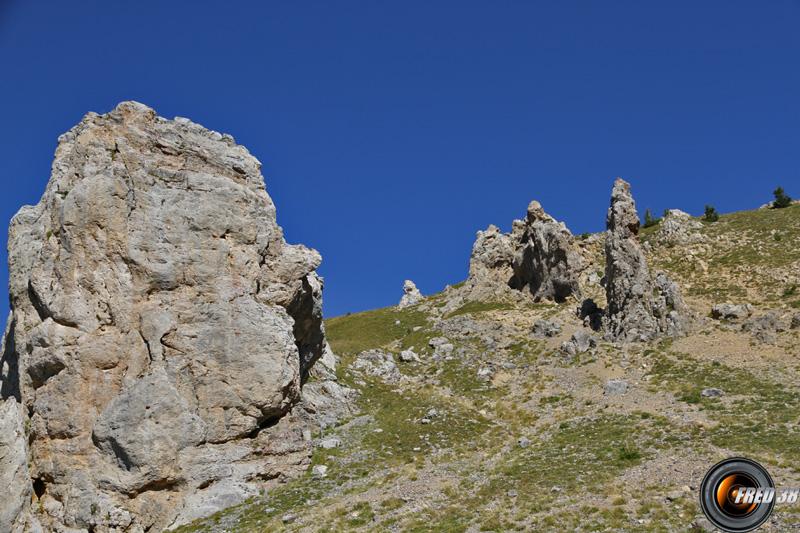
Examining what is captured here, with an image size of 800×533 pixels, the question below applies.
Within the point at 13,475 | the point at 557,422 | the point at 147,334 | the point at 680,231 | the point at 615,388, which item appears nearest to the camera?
the point at 13,475

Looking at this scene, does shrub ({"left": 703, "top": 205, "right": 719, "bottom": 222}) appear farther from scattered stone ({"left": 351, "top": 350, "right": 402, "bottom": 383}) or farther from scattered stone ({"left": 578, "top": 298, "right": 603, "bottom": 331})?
scattered stone ({"left": 351, "top": 350, "right": 402, "bottom": 383})

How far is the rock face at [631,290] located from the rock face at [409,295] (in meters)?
37.9

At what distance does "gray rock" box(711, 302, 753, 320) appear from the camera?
50.3m

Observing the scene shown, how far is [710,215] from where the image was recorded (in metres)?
85.7

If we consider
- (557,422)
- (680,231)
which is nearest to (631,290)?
(557,422)

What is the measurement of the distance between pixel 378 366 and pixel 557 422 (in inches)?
723

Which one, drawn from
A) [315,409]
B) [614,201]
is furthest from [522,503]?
[614,201]

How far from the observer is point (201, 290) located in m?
34.9

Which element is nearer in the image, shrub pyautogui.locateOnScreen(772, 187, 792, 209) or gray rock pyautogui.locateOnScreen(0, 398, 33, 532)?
gray rock pyautogui.locateOnScreen(0, 398, 33, 532)

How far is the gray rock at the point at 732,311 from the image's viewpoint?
165ft

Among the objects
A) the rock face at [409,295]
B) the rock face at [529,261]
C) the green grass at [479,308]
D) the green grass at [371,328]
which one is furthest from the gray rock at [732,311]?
the rock face at [409,295]

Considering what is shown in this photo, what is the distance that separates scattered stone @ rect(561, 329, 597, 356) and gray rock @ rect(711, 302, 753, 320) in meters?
11.2

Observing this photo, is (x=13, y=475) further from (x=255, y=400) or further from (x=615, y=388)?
(x=615, y=388)

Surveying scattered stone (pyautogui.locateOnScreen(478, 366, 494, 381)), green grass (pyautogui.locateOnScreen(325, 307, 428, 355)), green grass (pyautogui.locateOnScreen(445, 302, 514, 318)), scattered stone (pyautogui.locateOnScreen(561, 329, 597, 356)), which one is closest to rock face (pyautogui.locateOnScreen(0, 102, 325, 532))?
scattered stone (pyautogui.locateOnScreen(478, 366, 494, 381))
